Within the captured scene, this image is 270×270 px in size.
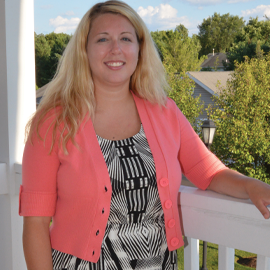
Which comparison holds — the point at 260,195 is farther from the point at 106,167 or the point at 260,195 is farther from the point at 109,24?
the point at 109,24

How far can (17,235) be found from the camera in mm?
1453

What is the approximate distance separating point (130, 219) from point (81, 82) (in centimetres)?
41

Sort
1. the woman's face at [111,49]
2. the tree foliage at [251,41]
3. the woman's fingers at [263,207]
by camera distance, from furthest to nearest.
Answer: the tree foliage at [251,41], the woman's face at [111,49], the woman's fingers at [263,207]

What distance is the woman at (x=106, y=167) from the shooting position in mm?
955

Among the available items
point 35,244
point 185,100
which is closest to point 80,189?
point 35,244

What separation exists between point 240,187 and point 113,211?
0.34 metres

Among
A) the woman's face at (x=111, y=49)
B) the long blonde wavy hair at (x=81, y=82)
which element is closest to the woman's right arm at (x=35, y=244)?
the long blonde wavy hair at (x=81, y=82)

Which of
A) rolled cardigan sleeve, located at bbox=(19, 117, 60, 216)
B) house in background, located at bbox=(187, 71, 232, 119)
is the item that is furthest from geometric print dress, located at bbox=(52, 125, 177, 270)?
house in background, located at bbox=(187, 71, 232, 119)

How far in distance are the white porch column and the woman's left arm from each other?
2.61 feet

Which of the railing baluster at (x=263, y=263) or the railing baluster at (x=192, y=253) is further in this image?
the railing baluster at (x=192, y=253)

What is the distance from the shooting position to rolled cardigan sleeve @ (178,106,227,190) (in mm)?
1072

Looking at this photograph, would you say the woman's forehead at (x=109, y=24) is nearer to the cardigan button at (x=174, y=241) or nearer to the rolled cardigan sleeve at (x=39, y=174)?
the rolled cardigan sleeve at (x=39, y=174)

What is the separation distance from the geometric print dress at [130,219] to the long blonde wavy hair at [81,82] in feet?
0.33

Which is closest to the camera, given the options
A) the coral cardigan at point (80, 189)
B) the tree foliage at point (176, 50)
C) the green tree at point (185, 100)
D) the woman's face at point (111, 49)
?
the coral cardigan at point (80, 189)
